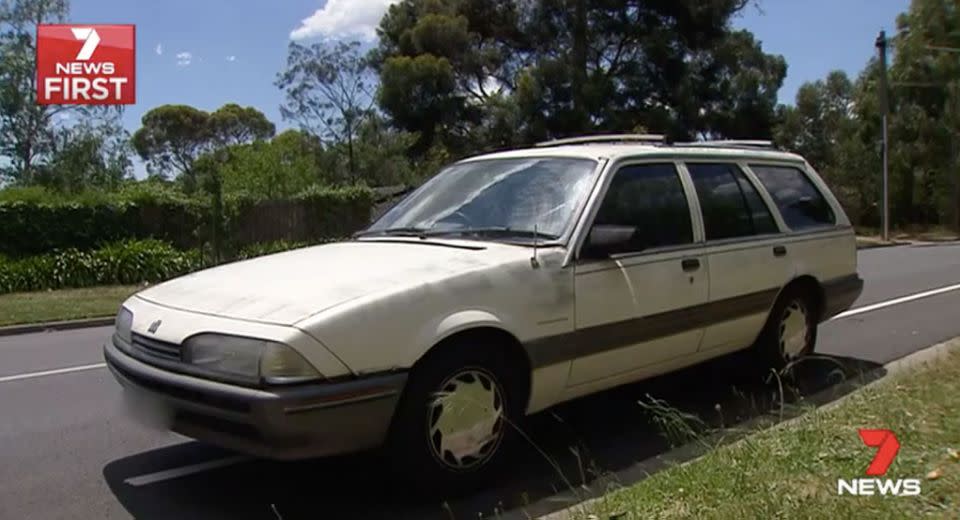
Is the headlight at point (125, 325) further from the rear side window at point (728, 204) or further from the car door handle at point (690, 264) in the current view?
the rear side window at point (728, 204)

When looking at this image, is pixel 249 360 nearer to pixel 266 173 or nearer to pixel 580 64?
pixel 266 173

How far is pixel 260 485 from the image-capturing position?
4406mm

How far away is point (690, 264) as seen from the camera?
521cm

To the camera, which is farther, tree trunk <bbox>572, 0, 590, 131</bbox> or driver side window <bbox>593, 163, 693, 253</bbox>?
tree trunk <bbox>572, 0, 590, 131</bbox>

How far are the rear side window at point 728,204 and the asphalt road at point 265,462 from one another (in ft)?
3.78

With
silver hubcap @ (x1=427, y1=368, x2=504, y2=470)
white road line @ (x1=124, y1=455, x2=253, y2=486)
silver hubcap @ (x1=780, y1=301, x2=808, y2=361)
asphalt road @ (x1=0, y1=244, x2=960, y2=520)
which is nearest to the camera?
silver hubcap @ (x1=427, y1=368, x2=504, y2=470)

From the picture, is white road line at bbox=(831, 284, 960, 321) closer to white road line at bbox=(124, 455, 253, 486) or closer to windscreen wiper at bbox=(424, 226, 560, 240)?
windscreen wiper at bbox=(424, 226, 560, 240)

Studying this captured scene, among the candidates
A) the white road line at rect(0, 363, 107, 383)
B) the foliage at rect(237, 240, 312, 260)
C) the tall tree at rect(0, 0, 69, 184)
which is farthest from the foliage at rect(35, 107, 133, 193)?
the white road line at rect(0, 363, 107, 383)

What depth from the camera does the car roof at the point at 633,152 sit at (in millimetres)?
5148

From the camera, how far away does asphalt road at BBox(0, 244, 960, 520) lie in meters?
4.12

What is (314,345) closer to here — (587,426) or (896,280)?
(587,426)

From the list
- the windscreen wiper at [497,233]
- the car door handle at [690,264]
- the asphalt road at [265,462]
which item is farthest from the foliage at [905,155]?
the windscreen wiper at [497,233]

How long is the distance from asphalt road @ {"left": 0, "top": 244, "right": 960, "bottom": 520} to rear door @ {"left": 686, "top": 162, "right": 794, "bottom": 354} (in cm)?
58

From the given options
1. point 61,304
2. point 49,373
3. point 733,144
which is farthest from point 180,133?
point 733,144
